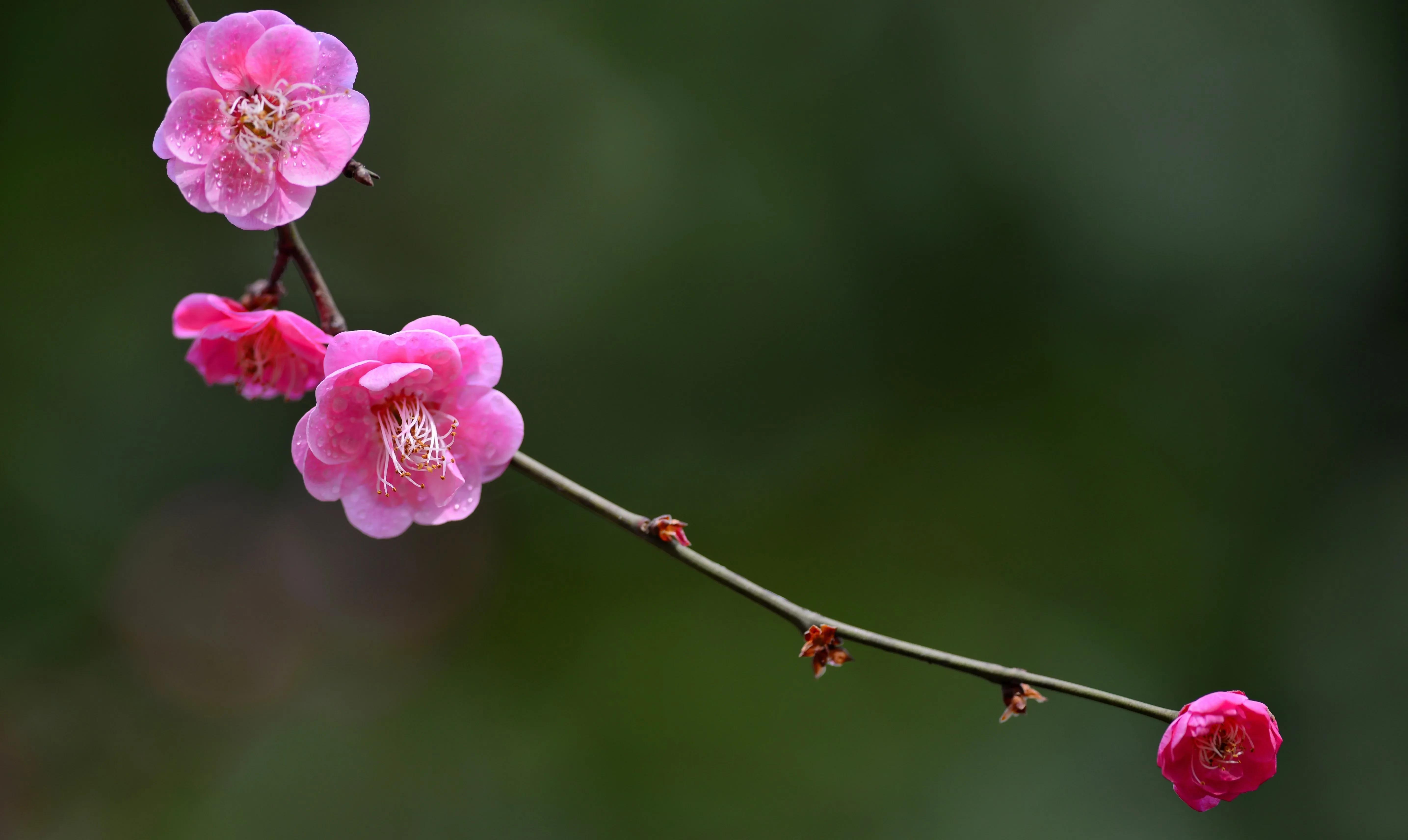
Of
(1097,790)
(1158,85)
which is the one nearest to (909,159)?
(1158,85)

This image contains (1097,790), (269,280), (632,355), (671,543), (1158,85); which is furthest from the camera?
(1158,85)

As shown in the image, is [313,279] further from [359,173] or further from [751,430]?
[751,430]

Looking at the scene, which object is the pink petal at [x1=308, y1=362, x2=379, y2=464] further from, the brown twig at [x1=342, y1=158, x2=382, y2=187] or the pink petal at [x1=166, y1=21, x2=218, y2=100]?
the pink petal at [x1=166, y1=21, x2=218, y2=100]

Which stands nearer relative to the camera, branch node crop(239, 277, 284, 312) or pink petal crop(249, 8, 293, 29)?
pink petal crop(249, 8, 293, 29)

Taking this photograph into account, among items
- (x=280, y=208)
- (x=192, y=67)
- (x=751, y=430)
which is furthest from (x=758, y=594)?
(x=751, y=430)

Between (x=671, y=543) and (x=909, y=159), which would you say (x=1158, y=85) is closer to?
(x=909, y=159)

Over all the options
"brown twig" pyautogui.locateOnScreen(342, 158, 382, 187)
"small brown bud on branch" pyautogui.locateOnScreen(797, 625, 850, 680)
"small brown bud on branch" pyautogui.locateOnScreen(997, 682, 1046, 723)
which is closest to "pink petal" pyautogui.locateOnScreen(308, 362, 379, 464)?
"brown twig" pyautogui.locateOnScreen(342, 158, 382, 187)
